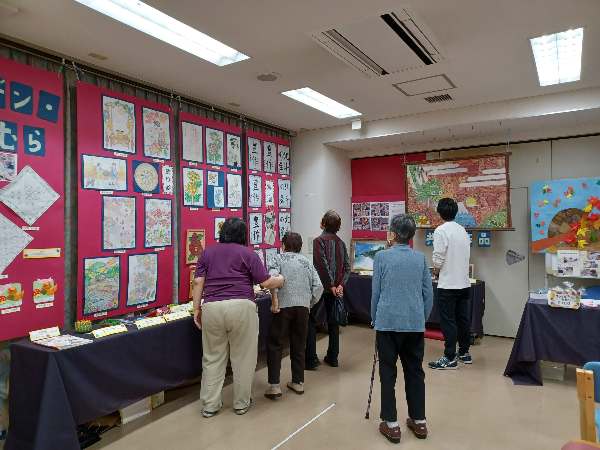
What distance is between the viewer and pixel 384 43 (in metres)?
2.83

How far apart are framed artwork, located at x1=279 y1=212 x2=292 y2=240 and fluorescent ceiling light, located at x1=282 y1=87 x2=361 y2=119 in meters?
1.48

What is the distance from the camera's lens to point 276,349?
11.3 feet

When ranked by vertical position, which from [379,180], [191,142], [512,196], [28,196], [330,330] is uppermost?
[191,142]

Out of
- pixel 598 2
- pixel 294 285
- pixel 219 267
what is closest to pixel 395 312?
pixel 294 285

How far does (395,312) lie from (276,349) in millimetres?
1257

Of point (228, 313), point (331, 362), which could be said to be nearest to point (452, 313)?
point (331, 362)

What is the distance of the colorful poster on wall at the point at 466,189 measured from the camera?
16.1 feet

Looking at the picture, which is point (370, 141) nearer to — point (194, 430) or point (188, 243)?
point (188, 243)

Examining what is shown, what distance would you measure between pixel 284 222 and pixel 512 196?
9.55 ft

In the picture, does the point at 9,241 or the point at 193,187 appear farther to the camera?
the point at 193,187

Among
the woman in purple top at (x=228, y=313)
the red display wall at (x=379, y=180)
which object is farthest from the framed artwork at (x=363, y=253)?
the woman in purple top at (x=228, y=313)

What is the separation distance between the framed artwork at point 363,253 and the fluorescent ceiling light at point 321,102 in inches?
78.3

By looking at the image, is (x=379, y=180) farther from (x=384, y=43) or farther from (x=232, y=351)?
(x=232, y=351)

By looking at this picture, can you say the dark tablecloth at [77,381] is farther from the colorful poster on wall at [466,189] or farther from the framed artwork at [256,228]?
the colorful poster on wall at [466,189]
